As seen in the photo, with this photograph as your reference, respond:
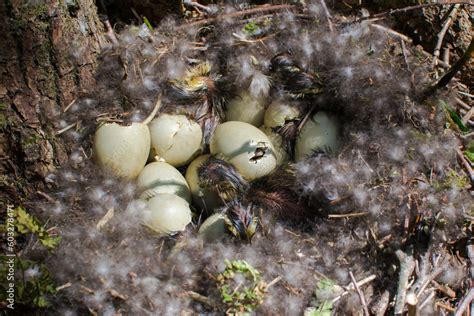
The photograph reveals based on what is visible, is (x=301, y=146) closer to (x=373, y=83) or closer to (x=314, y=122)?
(x=314, y=122)

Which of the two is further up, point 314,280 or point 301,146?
point 301,146

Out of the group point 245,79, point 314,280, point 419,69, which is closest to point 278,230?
point 314,280

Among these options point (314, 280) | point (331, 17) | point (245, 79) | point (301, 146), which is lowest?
point (314, 280)

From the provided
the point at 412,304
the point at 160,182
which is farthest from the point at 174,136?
the point at 412,304

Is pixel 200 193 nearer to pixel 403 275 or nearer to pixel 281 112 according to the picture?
pixel 281 112

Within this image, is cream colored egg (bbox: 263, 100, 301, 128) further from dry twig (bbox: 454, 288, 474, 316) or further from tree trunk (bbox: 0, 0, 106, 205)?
dry twig (bbox: 454, 288, 474, 316)

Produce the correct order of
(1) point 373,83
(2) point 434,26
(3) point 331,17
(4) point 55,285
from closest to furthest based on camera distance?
(4) point 55,285 < (1) point 373,83 < (3) point 331,17 < (2) point 434,26

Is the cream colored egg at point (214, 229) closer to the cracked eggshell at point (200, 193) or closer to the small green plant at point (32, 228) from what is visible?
the cracked eggshell at point (200, 193)
